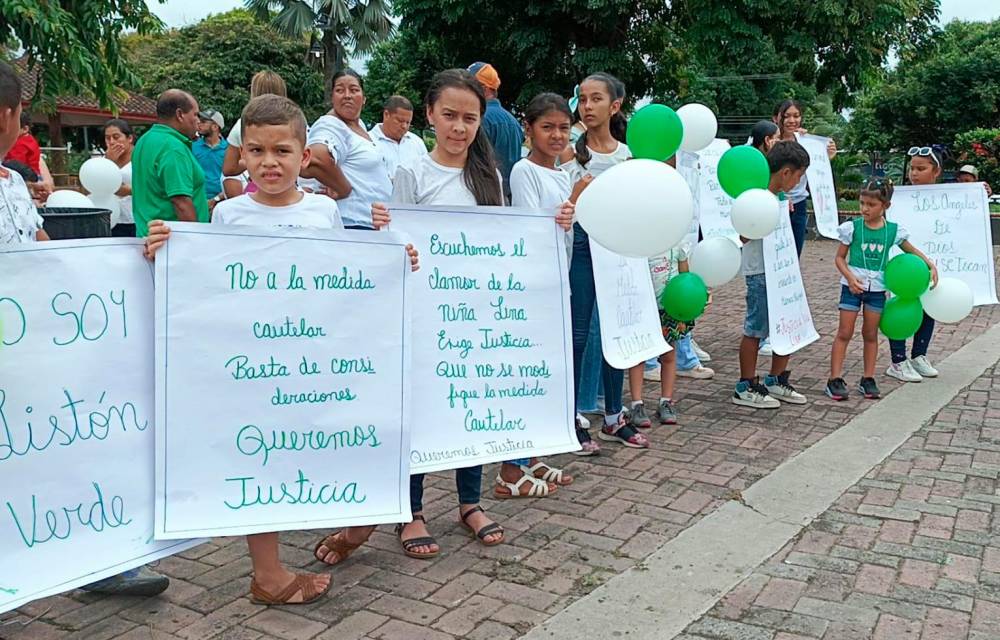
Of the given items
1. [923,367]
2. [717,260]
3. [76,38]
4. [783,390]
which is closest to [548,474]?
[717,260]

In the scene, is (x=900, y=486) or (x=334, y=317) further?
(x=900, y=486)

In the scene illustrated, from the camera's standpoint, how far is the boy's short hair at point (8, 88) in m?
2.76

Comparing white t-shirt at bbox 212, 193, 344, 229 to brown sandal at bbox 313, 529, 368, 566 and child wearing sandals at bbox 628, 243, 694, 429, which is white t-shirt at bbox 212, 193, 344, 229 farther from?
child wearing sandals at bbox 628, 243, 694, 429

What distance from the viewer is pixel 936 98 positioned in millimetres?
24344

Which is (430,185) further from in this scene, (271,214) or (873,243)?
(873,243)

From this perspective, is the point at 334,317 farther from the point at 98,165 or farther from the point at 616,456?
the point at 98,165

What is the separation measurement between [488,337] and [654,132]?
1475 mm

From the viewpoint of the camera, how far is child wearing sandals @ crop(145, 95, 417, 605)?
9.72 ft

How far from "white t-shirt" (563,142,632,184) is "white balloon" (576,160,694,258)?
31.8 inches

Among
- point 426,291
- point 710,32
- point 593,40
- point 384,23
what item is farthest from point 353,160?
point 384,23

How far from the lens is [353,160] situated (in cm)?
486

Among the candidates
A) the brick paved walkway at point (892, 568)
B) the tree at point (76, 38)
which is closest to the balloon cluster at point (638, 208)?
the brick paved walkway at point (892, 568)

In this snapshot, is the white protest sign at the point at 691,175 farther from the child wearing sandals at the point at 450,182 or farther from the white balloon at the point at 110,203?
the white balloon at the point at 110,203

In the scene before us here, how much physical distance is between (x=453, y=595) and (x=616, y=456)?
175 centimetres
